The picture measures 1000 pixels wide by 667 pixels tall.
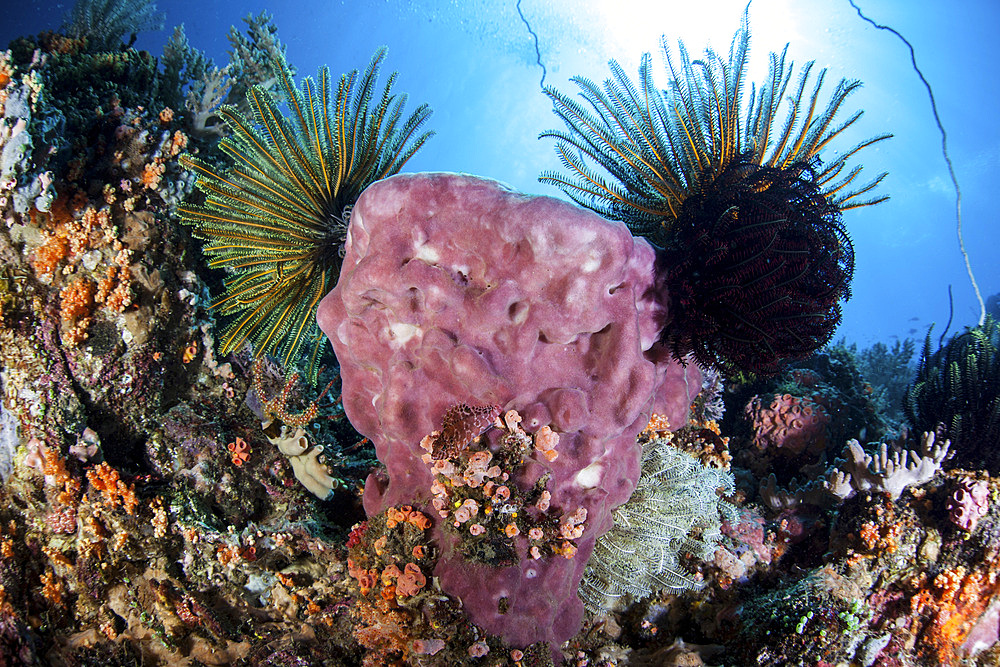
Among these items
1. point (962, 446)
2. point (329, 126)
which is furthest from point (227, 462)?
point (962, 446)

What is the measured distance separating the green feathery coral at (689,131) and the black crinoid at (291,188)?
5.12ft

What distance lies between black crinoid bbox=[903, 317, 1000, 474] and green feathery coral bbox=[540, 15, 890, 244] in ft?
8.78

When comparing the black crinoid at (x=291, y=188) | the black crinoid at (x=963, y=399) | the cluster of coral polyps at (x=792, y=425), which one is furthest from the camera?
the cluster of coral polyps at (x=792, y=425)

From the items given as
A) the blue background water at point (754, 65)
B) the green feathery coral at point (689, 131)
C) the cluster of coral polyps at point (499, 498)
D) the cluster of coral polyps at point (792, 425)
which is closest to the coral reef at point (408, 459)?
the cluster of coral polyps at point (499, 498)

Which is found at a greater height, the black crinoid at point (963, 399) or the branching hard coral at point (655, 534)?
the black crinoid at point (963, 399)

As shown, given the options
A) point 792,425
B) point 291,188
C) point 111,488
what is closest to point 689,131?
point 291,188

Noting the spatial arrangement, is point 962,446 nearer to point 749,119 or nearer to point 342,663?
point 749,119

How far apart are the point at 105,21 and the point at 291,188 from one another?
13.9 ft

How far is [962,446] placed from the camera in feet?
14.6

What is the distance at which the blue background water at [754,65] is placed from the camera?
4084 centimetres

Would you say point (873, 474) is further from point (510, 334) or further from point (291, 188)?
point (291, 188)

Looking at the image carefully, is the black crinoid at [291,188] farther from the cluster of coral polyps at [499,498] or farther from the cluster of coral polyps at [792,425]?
the cluster of coral polyps at [792,425]

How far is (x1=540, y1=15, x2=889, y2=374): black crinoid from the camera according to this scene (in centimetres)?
261

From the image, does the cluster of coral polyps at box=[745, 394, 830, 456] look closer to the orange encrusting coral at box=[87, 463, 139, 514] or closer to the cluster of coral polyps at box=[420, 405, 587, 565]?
the cluster of coral polyps at box=[420, 405, 587, 565]
